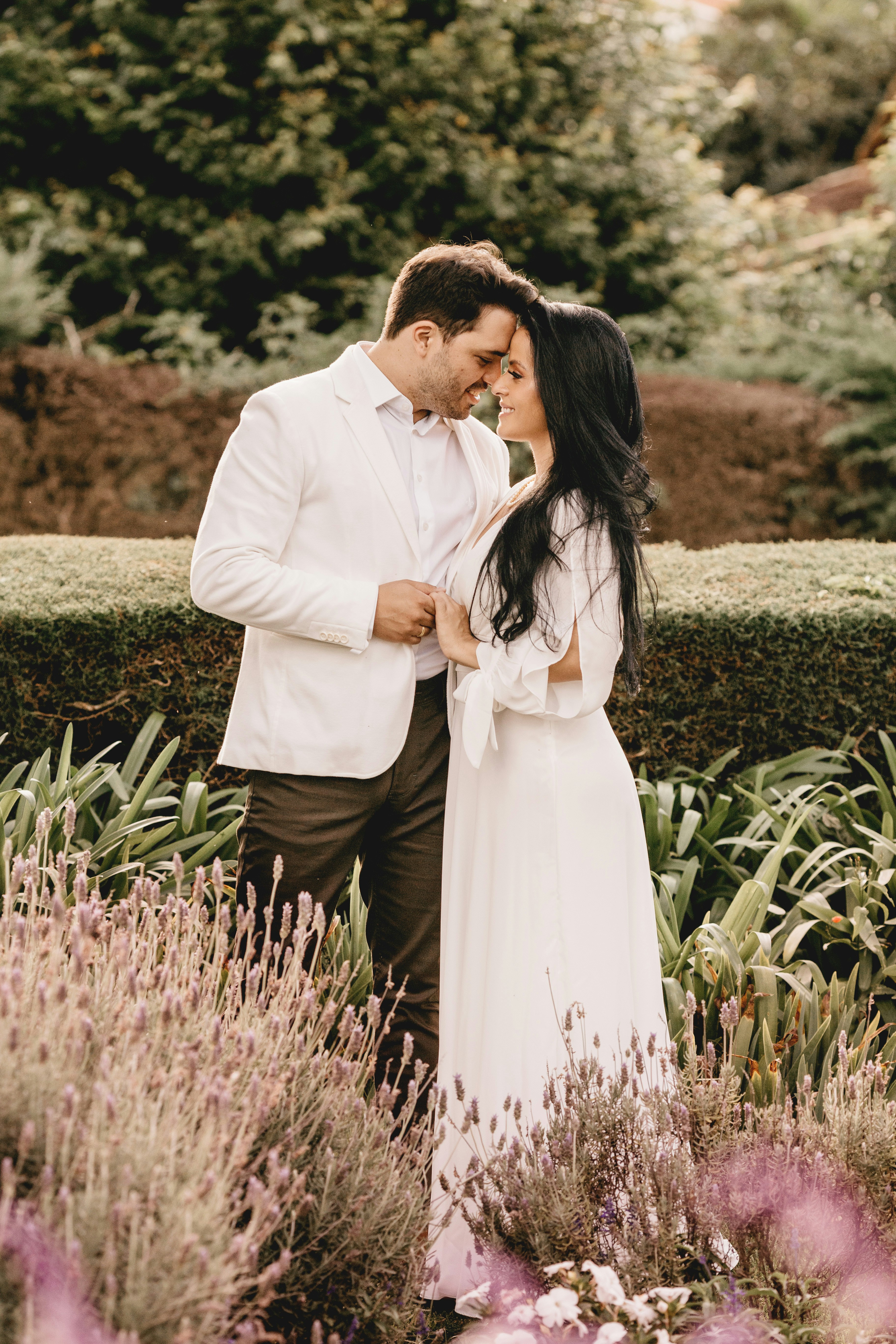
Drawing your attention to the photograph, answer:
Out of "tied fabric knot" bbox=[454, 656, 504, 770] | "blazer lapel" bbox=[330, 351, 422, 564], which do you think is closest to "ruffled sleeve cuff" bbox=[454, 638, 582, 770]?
"tied fabric knot" bbox=[454, 656, 504, 770]

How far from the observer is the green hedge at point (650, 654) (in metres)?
4.30

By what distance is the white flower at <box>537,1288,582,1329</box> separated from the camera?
191cm

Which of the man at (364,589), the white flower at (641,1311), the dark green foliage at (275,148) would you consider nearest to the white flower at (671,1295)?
the white flower at (641,1311)

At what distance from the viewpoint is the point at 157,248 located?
31.6ft

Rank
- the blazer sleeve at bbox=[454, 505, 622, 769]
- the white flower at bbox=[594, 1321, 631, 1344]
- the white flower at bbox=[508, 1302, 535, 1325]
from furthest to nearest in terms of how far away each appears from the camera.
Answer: the blazer sleeve at bbox=[454, 505, 622, 769] < the white flower at bbox=[508, 1302, 535, 1325] < the white flower at bbox=[594, 1321, 631, 1344]

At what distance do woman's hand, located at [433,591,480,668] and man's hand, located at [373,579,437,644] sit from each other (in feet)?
0.07

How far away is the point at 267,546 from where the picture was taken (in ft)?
9.70

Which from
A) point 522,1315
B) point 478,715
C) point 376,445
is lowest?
point 522,1315

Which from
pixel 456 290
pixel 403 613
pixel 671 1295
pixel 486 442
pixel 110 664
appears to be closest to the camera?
pixel 671 1295

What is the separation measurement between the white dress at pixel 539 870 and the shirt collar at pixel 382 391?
437mm

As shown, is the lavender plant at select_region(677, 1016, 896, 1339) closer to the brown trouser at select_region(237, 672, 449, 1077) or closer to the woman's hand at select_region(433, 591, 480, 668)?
the brown trouser at select_region(237, 672, 449, 1077)

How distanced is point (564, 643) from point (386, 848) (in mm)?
840

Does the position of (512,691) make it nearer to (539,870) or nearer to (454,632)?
(454,632)

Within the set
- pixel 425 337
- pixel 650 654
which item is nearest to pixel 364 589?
pixel 425 337
